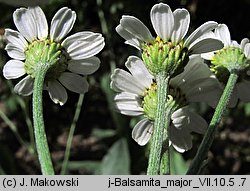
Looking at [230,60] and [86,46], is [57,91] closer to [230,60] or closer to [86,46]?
[86,46]

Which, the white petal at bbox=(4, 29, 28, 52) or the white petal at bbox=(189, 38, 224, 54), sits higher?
the white petal at bbox=(4, 29, 28, 52)

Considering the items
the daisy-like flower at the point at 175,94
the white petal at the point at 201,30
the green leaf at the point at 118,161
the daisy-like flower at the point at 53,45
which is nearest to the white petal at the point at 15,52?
the daisy-like flower at the point at 53,45

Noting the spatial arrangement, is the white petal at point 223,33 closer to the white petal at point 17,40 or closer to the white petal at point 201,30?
the white petal at point 201,30

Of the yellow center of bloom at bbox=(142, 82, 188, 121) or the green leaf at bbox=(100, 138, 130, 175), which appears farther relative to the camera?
the green leaf at bbox=(100, 138, 130, 175)

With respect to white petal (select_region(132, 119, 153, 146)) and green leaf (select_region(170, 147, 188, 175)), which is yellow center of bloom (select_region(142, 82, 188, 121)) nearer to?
white petal (select_region(132, 119, 153, 146))

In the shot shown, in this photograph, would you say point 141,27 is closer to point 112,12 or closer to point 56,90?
point 56,90

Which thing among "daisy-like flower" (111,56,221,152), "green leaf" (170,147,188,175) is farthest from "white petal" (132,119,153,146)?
"green leaf" (170,147,188,175)
